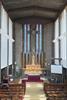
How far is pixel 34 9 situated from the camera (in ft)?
97.9

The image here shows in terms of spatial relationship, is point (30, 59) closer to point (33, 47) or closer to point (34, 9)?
point (33, 47)

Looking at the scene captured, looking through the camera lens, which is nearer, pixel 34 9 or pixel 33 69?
pixel 34 9

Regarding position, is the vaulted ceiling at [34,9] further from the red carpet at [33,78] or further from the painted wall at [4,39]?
the red carpet at [33,78]

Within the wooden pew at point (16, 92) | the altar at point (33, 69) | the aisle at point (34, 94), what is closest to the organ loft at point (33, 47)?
the altar at point (33, 69)

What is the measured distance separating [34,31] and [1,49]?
11.4 metres

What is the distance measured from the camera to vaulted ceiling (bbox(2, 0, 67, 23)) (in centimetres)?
2567

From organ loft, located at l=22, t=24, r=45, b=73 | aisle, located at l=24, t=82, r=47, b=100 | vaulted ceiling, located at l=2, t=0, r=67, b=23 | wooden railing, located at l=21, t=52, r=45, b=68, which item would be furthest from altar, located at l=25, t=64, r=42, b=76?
aisle, located at l=24, t=82, r=47, b=100

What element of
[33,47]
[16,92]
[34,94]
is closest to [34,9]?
[33,47]

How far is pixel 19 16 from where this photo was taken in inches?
1289

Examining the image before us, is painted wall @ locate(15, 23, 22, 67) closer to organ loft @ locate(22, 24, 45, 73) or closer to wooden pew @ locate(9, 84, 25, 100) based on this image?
organ loft @ locate(22, 24, 45, 73)

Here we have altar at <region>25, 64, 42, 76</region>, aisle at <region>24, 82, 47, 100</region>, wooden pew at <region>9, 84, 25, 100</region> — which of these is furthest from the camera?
altar at <region>25, 64, 42, 76</region>

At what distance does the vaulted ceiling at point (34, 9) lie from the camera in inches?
1011

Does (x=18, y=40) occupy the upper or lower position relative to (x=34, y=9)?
lower

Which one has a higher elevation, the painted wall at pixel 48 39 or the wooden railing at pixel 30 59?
the painted wall at pixel 48 39
